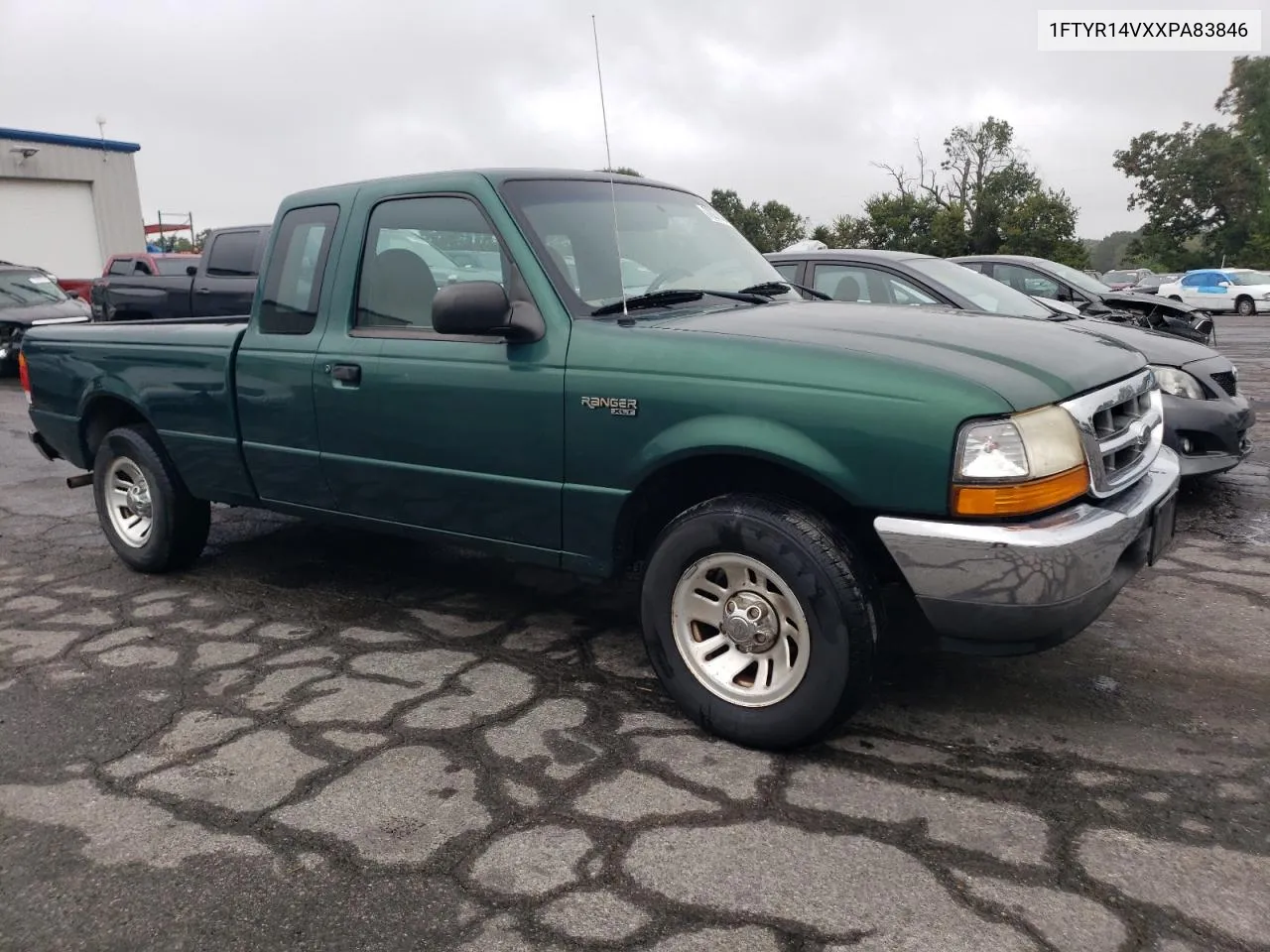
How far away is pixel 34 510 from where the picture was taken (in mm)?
6672

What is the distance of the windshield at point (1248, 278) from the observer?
27.5m

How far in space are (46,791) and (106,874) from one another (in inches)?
23.3

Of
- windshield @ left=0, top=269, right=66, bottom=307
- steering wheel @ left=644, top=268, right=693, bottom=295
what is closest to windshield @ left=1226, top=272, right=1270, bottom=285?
windshield @ left=0, top=269, right=66, bottom=307

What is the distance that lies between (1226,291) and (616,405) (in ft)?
97.1

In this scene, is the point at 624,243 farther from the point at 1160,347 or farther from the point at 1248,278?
the point at 1248,278

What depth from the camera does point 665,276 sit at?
12.7 feet

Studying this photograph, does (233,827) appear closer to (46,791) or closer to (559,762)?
(46,791)

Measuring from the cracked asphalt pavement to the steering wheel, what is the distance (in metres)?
1.38

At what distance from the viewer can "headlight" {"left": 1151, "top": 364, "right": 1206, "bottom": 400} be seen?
578cm

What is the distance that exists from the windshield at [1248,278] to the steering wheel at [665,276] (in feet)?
95.0

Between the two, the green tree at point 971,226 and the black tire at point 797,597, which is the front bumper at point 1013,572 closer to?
the black tire at point 797,597

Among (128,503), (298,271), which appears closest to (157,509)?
(128,503)

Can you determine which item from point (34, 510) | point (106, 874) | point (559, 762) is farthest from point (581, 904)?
point (34, 510)

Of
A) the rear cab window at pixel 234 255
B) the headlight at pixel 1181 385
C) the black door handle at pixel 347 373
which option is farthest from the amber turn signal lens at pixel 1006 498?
the rear cab window at pixel 234 255
